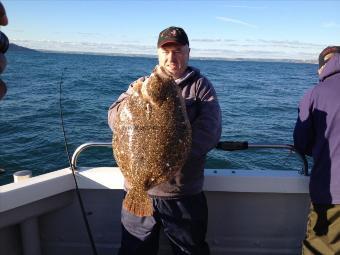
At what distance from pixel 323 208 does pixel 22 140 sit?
1118cm

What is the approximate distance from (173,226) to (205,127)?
91 cm

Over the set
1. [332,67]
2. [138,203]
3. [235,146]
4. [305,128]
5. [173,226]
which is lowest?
[173,226]

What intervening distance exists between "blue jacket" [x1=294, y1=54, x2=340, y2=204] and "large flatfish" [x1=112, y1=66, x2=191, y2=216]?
1231mm

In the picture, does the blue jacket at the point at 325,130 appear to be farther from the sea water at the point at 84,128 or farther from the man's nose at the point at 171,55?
the man's nose at the point at 171,55

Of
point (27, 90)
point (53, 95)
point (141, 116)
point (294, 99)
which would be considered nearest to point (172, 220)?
point (141, 116)

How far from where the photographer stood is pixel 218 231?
12.6 feet

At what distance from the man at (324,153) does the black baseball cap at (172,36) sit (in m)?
1.19

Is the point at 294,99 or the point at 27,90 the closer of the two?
the point at 27,90

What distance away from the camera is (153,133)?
245cm

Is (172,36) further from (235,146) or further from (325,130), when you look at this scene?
(325,130)

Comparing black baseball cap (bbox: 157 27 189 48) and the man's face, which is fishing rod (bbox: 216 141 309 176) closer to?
the man's face

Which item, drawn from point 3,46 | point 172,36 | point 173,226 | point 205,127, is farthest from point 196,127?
point 3,46

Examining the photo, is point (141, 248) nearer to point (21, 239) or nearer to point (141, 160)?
point (141, 160)

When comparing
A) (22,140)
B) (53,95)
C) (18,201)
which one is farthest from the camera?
(53,95)
